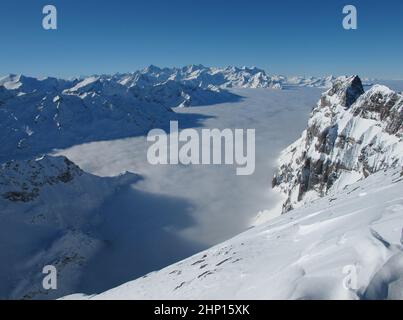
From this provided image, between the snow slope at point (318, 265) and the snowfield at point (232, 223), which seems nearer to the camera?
the snow slope at point (318, 265)

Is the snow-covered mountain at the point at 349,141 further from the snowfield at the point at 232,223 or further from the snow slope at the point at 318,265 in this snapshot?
the snow slope at the point at 318,265

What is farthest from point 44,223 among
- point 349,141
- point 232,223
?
point 349,141

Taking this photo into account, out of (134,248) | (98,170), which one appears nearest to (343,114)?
(134,248)

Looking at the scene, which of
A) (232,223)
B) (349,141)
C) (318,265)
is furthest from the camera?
(232,223)

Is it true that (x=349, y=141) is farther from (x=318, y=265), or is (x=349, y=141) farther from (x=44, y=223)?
(x=44, y=223)

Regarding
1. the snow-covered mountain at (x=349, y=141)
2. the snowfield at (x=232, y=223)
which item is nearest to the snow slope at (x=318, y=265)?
the snowfield at (x=232, y=223)

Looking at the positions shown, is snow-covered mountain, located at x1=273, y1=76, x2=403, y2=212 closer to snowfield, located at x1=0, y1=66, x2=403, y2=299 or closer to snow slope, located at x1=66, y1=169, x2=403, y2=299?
snowfield, located at x1=0, y1=66, x2=403, y2=299
